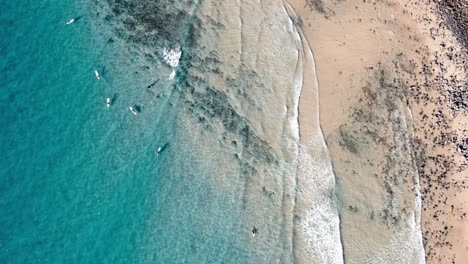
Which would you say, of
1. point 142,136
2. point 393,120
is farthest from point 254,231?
point 393,120

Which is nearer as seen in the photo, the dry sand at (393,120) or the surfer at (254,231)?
the surfer at (254,231)

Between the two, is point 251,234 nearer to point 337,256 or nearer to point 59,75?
point 337,256

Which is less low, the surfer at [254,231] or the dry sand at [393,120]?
the dry sand at [393,120]

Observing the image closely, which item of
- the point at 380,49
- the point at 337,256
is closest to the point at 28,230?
the point at 337,256

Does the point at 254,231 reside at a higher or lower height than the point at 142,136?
lower

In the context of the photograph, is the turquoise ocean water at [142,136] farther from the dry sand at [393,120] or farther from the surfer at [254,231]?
the dry sand at [393,120]

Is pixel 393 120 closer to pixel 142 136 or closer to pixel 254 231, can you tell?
pixel 254 231

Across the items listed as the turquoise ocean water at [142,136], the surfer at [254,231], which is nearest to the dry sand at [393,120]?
the turquoise ocean water at [142,136]
